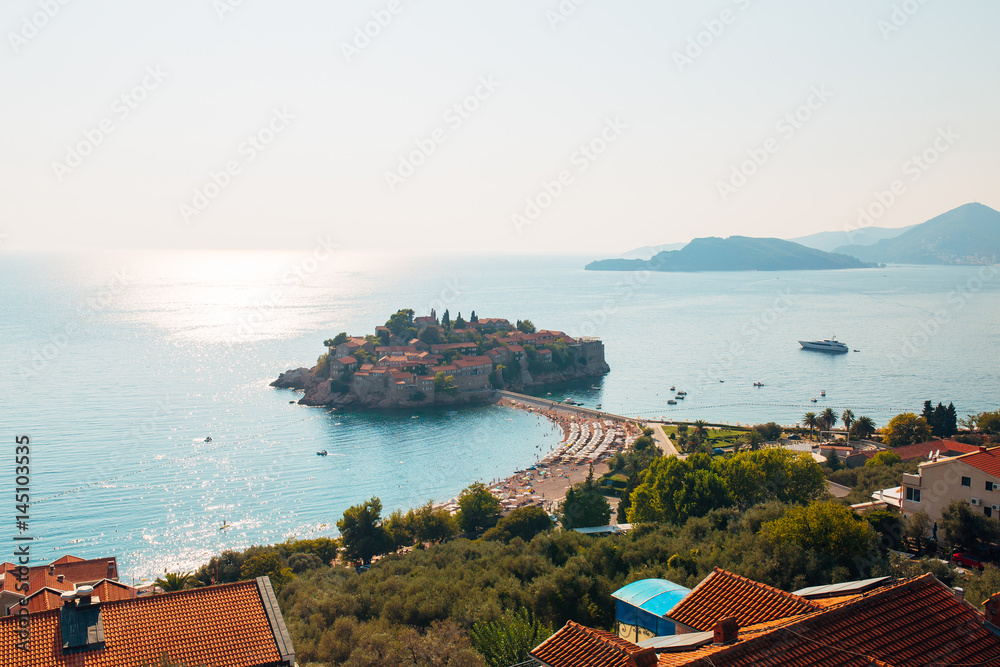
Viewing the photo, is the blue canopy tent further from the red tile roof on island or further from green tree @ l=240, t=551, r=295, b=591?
green tree @ l=240, t=551, r=295, b=591

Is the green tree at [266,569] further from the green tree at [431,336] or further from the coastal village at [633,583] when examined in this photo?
the green tree at [431,336]

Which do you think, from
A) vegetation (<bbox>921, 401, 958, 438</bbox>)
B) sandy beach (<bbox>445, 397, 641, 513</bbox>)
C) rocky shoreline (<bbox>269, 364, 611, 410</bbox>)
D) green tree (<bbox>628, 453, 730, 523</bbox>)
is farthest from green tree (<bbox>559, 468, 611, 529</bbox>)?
rocky shoreline (<bbox>269, 364, 611, 410</bbox>)

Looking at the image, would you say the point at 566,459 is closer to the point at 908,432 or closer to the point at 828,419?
the point at 828,419

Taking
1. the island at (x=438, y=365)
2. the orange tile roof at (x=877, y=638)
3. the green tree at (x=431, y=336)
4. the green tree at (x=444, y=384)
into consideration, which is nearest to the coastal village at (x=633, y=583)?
the orange tile roof at (x=877, y=638)

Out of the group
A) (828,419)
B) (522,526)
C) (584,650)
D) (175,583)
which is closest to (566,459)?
(828,419)

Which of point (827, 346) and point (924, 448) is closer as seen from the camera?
point (924, 448)

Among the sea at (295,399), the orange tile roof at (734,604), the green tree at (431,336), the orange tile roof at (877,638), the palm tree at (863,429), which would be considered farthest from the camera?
the green tree at (431,336)

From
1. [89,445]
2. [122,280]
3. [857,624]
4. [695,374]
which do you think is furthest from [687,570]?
[122,280]
